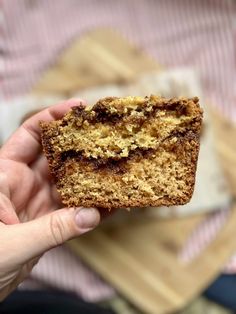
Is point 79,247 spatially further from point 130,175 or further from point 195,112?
point 195,112

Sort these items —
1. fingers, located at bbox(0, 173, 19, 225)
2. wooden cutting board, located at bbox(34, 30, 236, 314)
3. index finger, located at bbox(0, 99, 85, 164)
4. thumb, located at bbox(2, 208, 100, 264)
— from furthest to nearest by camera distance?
wooden cutting board, located at bbox(34, 30, 236, 314) < index finger, located at bbox(0, 99, 85, 164) < fingers, located at bbox(0, 173, 19, 225) < thumb, located at bbox(2, 208, 100, 264)

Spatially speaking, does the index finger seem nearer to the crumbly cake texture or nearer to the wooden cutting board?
the crumbly cake texture

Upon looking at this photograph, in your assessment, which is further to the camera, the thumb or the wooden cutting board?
the wooden cutting board

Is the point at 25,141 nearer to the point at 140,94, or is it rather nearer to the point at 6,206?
the point at 6,206

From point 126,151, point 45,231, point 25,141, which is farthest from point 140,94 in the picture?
point 45,231

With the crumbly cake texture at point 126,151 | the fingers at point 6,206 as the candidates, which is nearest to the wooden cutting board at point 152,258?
the fingers at point 6,206

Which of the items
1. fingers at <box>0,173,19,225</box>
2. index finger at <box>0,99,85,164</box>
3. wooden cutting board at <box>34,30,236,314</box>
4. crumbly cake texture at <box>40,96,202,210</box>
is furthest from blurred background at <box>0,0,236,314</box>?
crumbly cake texture at <box>40,96,202,210</box>

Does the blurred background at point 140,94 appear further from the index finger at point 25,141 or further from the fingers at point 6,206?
the fingers at point 6,206
